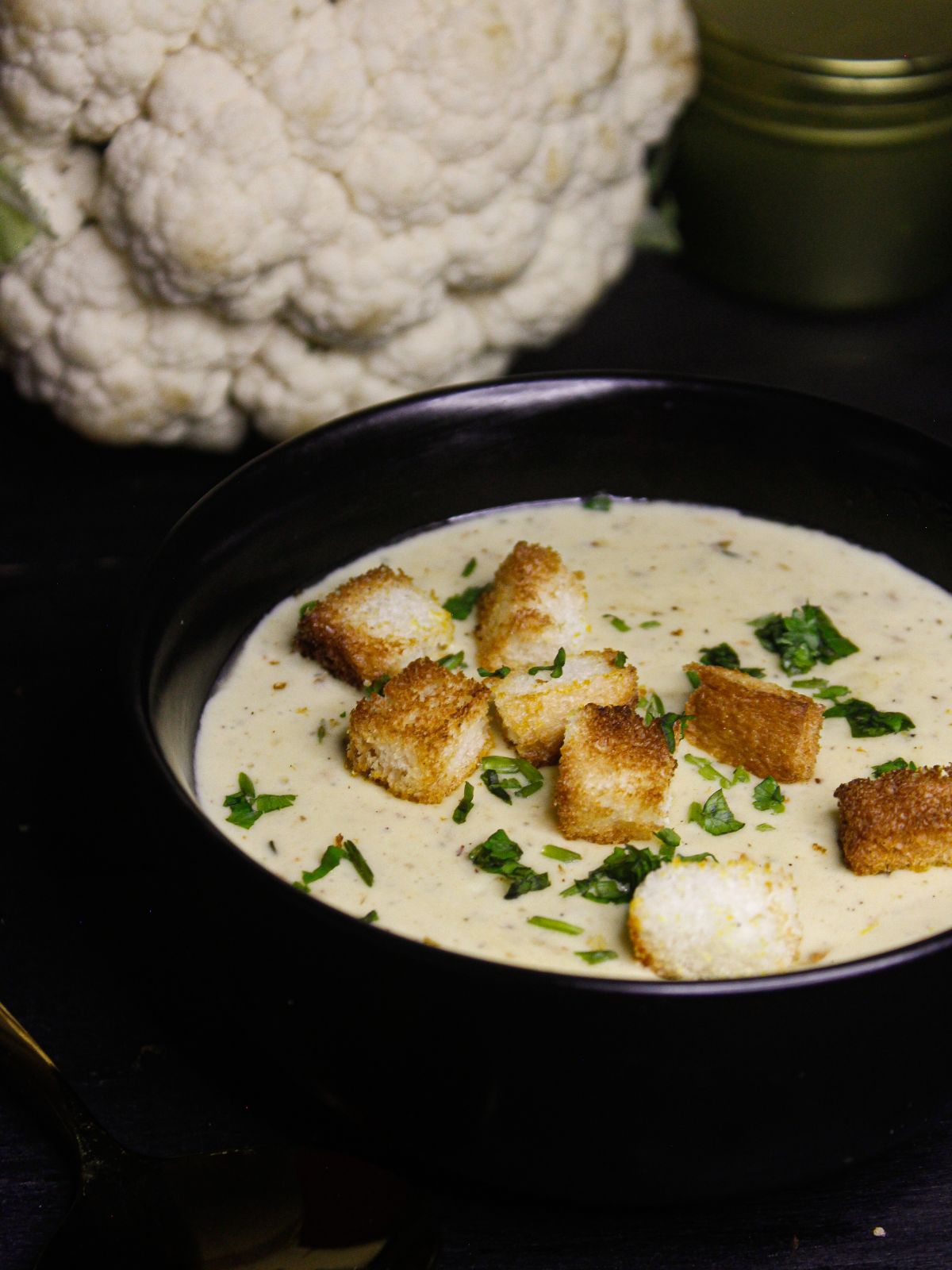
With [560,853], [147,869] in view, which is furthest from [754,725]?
Answer: [147,869]

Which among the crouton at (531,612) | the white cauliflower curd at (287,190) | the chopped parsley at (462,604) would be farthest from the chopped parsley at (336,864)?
the white cauliflower curd at (287,190)

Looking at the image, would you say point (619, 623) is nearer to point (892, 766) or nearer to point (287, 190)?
point (892, 766)

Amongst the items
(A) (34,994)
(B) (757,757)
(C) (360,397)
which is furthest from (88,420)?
(B) (757,757)

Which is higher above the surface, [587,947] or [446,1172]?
[587,947]

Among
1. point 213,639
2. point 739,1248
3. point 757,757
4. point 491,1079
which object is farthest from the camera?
point 213,639

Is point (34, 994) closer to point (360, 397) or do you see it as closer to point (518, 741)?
point (518, 741)
